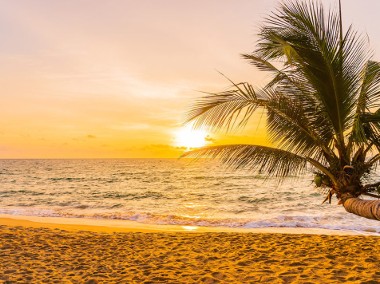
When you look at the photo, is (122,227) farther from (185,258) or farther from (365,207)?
(365,207)

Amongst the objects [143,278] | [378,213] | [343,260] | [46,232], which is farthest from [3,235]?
[378,213]

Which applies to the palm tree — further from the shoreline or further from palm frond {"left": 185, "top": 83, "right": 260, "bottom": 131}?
the shoreline

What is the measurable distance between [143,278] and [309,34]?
5.24 metres

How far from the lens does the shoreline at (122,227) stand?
1371 centimetres

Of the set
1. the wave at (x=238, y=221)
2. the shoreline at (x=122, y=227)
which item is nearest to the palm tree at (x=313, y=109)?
the shoreline at (x=122, y=227)

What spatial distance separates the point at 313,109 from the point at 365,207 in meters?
2.19

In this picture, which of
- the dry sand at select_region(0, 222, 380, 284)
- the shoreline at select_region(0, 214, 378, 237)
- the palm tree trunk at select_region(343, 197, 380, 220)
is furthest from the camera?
the shoreline at select_region(0, 214, 378, 237)

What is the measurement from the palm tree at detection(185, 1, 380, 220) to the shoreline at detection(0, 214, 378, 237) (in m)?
7.09

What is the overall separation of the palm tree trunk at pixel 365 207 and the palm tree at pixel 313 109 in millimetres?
17

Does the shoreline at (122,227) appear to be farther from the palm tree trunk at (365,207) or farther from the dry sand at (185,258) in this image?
the palm tree trunk at (365,207)

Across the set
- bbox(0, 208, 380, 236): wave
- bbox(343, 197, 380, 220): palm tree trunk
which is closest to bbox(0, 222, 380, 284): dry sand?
bbox(343, 197, 380, 220): palm tree trunk

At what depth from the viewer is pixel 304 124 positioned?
6727mm

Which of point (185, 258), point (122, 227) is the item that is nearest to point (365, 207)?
point (185, 258)

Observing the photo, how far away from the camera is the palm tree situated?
19.8 ft
